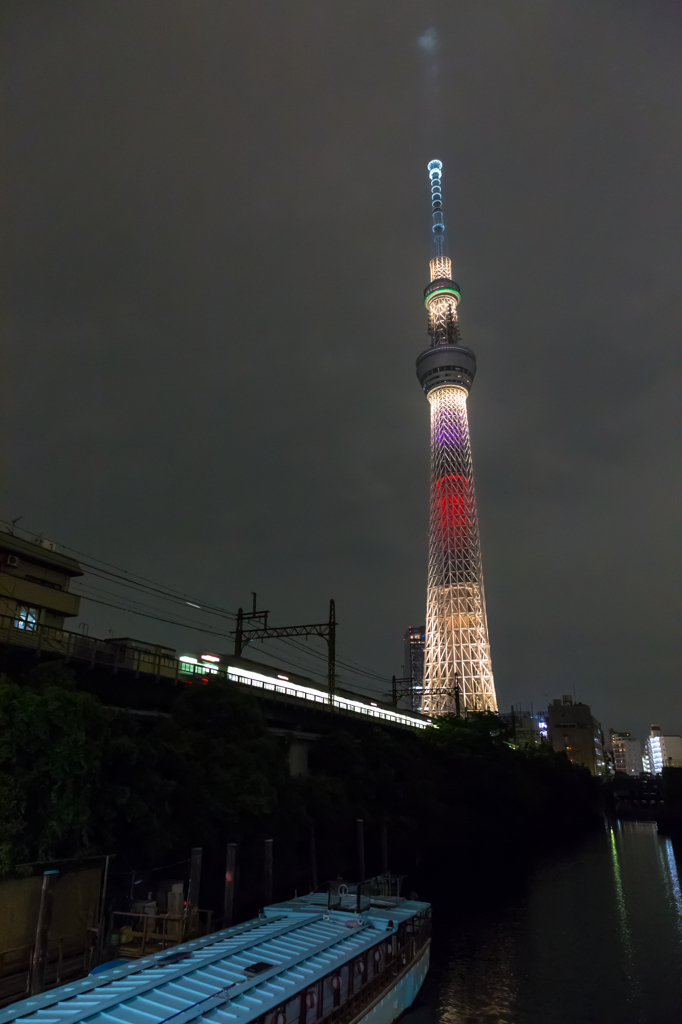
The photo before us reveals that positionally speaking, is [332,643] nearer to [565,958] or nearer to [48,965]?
[565,958]

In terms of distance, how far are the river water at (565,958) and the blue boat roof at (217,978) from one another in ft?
17.8

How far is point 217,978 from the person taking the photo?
15367 mm

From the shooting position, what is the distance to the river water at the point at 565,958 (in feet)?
73.4

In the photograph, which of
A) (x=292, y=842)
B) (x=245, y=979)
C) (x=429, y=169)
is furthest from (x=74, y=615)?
(x=429, y=169)

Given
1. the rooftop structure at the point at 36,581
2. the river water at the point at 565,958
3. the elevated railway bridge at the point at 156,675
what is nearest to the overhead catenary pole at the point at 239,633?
the elevated railway bridge at the point at 156,675

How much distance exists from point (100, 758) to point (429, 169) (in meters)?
174

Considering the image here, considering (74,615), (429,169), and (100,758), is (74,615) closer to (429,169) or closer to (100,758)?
(100,758)

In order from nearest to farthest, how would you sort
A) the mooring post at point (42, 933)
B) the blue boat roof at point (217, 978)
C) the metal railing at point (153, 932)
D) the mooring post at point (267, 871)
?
the blue boat roof at point (217, 978)
the mooring post at point (42, 933)
the metal railing at point (153, 932)
the mooring post at point (267, 871)

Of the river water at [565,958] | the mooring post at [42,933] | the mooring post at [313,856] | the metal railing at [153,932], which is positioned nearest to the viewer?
the mooring post at [42,933]

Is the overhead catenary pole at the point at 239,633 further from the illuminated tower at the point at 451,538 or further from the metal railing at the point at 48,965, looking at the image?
the illuminated tower at the point at 451,538

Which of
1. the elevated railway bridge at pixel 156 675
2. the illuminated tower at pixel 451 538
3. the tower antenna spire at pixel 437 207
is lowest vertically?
the elevated railway bridge at pixel 156 675

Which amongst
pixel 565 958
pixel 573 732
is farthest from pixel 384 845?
pixel 573 732

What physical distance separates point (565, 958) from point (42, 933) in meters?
22.1

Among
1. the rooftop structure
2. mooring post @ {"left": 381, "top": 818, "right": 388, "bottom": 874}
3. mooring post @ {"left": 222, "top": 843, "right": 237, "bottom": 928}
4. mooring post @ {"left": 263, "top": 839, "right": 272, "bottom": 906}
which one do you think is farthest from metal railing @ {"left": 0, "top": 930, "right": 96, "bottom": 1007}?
the rooftop structure
